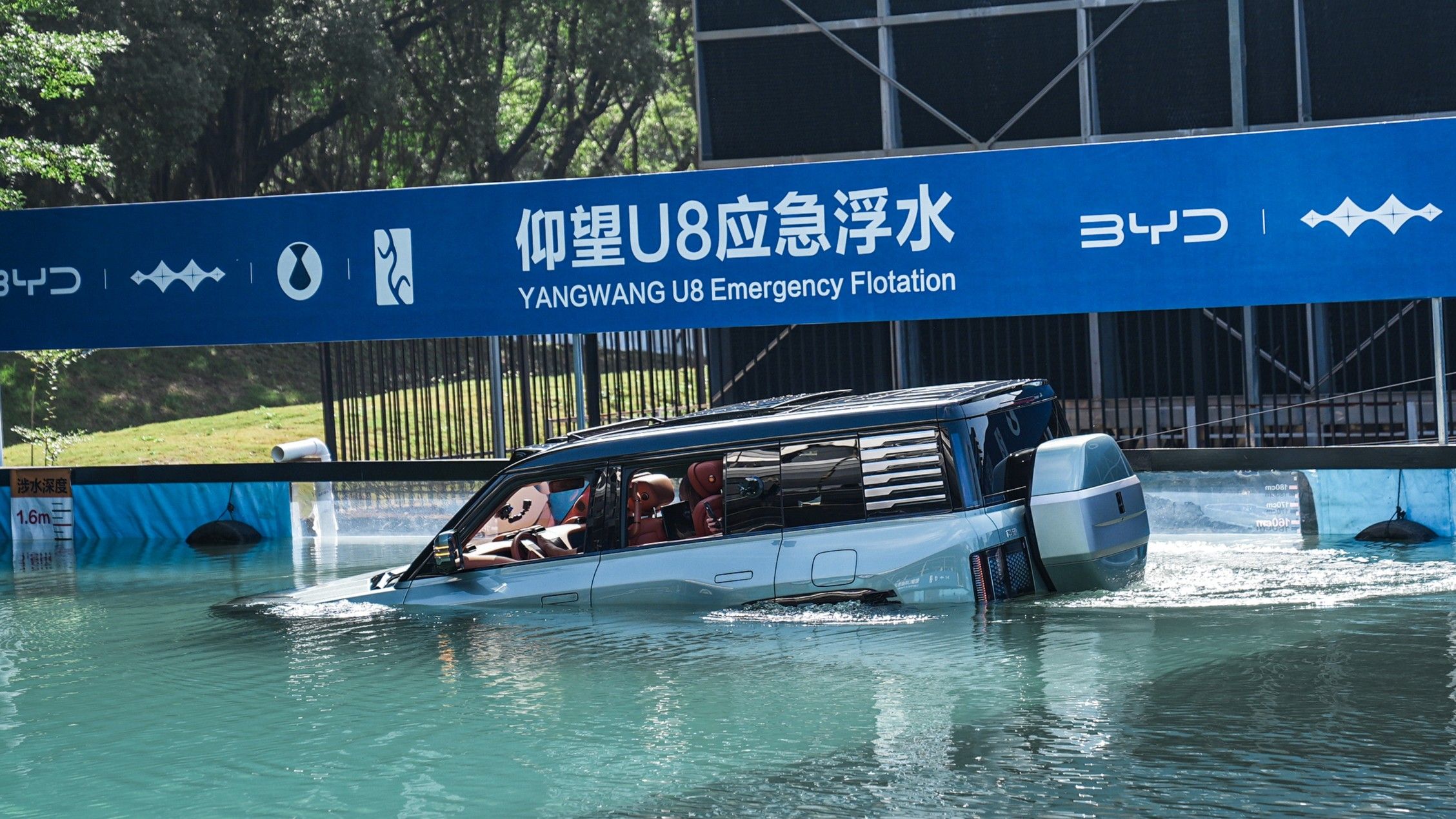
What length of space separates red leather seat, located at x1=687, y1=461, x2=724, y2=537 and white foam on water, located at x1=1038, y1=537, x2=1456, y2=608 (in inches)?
77.9

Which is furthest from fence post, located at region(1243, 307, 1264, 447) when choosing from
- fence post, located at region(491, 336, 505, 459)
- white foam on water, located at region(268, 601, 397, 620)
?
white foam on water, located at region(268, 601, 397, 620)

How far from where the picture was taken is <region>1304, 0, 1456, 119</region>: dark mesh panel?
19.7m

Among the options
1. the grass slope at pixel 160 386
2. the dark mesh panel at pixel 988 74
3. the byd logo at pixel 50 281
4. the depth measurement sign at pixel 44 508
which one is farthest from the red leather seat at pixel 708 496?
the grass slope at pixel 160 386

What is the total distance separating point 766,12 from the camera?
21.8m

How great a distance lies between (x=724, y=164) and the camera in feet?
71.8

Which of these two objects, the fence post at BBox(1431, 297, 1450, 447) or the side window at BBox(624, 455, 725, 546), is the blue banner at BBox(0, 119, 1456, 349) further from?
the side window at BBox(624, 455, 725, 546)

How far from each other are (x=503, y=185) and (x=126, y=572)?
16.0 feet

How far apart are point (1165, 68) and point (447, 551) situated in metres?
13.9

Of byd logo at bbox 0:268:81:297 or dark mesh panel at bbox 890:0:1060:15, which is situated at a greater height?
dark mesh panel at bbox 890:0:1060:15

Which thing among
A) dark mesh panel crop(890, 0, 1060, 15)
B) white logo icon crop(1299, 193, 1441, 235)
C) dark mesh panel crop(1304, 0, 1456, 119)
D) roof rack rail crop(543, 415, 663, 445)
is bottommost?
roof rack rail crop(543, 415, 663, 445)

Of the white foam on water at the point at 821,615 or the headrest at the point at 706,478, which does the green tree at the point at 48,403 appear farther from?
the white foam on water at the point at 821,615

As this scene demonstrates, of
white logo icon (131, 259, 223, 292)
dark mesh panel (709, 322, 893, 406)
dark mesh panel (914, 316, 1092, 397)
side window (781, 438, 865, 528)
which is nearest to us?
side window (781, 438, 865, 528)

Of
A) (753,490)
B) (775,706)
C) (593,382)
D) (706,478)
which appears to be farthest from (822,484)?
(593,382)

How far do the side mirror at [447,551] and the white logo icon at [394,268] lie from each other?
18.1ft
